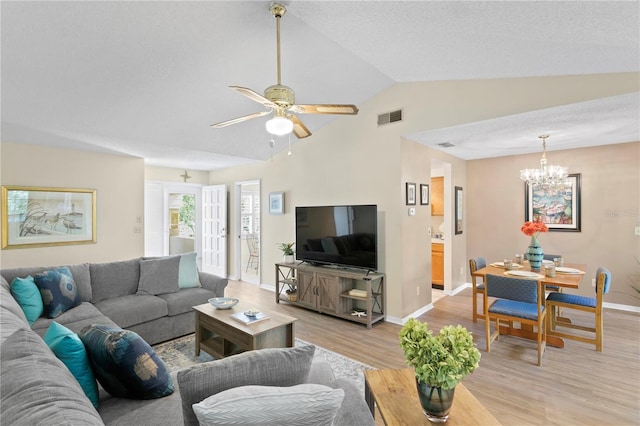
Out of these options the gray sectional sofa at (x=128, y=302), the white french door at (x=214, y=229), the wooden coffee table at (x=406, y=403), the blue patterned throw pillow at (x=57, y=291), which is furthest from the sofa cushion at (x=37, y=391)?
the white french door at (x=214, y=229)

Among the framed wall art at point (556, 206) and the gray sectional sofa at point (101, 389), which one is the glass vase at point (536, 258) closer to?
the framed wall art at point (556, 206)

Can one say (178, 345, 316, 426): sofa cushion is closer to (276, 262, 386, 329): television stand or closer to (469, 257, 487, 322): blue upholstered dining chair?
(276, 262, 386, 329): television stand

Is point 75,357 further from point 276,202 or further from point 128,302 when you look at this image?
point 276,202

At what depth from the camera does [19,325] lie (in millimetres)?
1839

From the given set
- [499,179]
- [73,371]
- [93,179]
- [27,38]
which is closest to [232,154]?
[93,179]

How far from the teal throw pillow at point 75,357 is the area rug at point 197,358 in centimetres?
145

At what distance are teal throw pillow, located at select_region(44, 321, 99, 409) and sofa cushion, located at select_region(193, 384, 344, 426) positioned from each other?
870mm

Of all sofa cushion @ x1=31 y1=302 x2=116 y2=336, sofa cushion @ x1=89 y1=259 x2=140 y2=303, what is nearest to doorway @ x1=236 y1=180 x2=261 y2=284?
sofa cushion @ x1=89 y1=259 x2=140 y2=303

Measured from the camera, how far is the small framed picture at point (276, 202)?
5.54m

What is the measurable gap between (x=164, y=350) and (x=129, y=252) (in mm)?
2653

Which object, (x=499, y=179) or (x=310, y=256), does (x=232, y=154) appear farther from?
(x=499, y=179)

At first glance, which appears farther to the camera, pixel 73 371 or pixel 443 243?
pixel 443 243

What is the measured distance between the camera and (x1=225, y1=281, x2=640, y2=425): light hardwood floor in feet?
7.51

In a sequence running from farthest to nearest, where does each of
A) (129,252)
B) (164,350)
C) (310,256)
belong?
(129,252) → (310,256) → (164,350)
